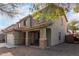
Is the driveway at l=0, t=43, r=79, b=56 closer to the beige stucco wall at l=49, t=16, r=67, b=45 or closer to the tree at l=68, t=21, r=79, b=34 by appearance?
the beige stucco wall at l=49, t=16, r=67, b=45

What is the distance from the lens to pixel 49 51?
2283 millimetres

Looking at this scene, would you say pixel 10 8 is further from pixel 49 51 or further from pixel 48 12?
pixel 49 51

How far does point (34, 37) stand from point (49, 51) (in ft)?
0.96

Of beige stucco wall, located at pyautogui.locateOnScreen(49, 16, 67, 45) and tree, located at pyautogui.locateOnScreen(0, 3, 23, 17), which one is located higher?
tree, located at pyautogui.locateOnScreen(0, 3, 23, 17)

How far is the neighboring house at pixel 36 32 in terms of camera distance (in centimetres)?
226

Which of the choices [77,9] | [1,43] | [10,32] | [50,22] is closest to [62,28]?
[50,22]

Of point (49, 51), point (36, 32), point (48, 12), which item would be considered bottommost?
point (49, 51)

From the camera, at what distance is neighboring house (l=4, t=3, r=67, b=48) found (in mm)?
2260

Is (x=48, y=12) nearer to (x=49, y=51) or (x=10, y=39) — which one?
(x=49, y=51)

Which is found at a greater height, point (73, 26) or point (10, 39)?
point (73, 26)

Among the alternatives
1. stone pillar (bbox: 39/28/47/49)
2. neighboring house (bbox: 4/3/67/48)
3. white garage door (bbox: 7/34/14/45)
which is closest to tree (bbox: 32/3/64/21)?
neighboring house (bbox: 4/3/67/48)

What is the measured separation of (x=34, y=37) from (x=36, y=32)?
8 cm

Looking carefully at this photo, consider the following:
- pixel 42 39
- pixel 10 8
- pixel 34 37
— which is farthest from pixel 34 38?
pixel 10 8

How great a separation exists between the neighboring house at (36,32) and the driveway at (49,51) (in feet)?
0.23
